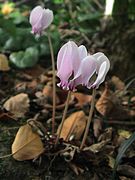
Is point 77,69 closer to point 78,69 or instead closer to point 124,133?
point 78,69

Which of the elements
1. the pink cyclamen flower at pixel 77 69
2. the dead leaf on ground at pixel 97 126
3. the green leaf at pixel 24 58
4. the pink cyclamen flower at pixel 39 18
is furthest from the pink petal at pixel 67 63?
the green leaf at pixel 24 58

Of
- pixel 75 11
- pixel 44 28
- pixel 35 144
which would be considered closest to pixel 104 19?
pixel 75 11

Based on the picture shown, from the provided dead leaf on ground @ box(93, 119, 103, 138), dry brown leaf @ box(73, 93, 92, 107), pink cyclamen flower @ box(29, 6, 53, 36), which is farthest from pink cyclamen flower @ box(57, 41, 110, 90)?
dry brown leaf @ box(73, 93, 92, 107)

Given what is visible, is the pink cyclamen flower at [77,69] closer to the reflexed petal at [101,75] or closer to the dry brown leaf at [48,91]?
the reflexed petal at [101,75]

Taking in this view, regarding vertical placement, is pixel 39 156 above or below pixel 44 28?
below

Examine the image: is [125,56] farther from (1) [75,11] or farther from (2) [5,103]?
(2) [5,103]

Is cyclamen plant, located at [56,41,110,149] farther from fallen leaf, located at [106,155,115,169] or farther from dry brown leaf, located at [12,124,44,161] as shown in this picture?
fallen leaf, located at [106,155,115,169]
